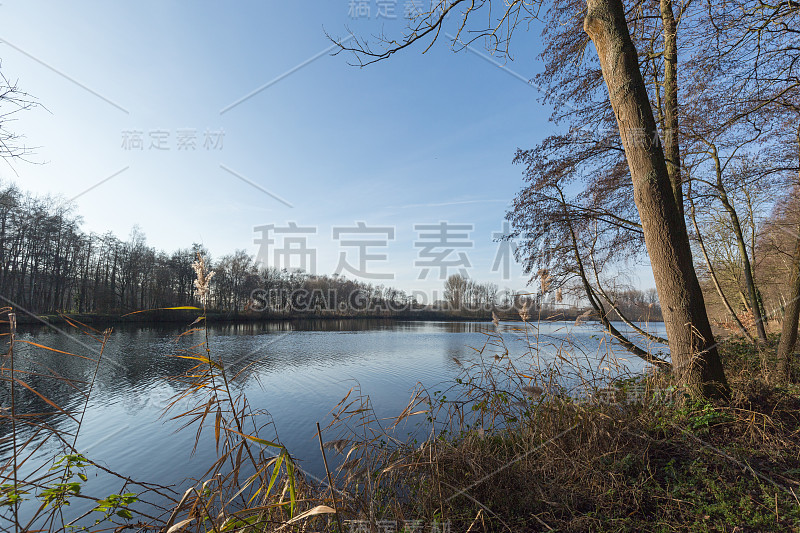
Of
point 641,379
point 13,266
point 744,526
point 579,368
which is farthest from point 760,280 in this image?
point 13,266

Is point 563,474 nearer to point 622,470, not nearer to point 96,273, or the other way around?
point 622,470

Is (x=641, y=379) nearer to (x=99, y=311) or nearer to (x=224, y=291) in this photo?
(x=99, y=311)

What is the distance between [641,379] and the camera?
420cm

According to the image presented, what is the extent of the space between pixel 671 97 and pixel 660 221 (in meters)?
3.03

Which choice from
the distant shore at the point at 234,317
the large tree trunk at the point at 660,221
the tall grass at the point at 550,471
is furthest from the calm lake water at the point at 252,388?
the distant shore at the point at 234,317

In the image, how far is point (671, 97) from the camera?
5.10 meters

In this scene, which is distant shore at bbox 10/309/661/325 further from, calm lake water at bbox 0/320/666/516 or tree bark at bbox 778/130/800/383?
tree bark at bbox 778/130/800/383

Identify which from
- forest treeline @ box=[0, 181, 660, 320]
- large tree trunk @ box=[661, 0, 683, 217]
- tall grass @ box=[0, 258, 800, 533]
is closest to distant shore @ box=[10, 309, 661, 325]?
forest treeline @ box=[0, 181, 660, 320]

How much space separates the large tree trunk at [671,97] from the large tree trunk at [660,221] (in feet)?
6.19

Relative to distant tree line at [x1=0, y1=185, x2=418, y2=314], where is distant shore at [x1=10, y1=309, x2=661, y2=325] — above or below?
below

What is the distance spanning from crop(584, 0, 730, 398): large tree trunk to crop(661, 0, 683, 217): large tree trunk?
6.19ft

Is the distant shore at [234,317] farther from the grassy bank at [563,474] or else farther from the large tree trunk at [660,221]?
the large tree trunk at [660,221]

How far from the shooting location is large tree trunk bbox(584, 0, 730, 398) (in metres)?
3.22

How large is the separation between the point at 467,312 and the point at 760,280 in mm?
45334
